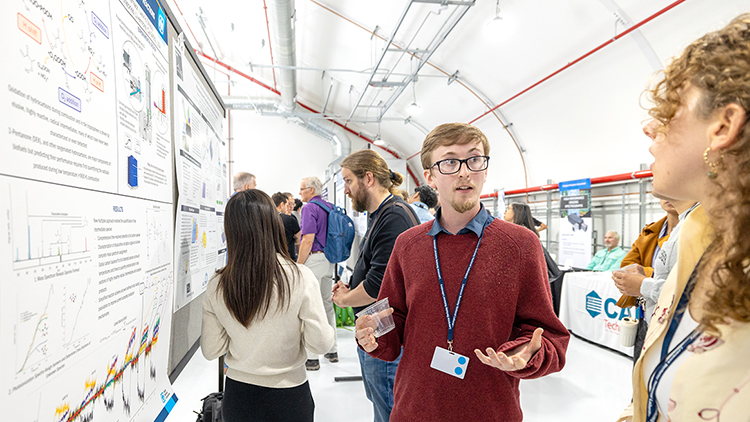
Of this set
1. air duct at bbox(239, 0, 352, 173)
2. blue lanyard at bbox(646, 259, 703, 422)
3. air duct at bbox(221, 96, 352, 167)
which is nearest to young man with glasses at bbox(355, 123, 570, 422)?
blue lanyard at bbox(646, 259, 703, 422)

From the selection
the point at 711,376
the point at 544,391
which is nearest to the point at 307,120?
the point at 544,391

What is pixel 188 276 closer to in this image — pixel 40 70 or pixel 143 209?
pixel 143 209

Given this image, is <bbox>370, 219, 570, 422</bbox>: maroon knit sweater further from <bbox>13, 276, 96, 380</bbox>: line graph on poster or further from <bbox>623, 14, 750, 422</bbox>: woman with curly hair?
<bbox>13, 276, 96, 380</bbox>: line graph on poster

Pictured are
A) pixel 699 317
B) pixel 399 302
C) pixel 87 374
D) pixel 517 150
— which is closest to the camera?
pixel 699 317

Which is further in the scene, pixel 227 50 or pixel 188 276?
Answer: pixel 227 50

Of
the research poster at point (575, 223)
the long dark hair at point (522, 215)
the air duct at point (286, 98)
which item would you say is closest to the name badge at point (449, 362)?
the long dark hair at point (522, 215)

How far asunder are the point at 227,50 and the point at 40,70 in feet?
34.0

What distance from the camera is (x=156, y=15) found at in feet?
4.22

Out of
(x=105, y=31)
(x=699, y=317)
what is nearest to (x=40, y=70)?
(x=105, y=31)

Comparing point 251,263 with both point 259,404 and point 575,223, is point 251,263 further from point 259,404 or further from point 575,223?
point 575,223

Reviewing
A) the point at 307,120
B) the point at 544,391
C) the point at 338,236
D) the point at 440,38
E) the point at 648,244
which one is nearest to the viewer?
the point at 648,244

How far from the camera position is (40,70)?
658mm

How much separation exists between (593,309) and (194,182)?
15.4ft

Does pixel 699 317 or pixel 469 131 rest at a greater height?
pixel 469 131
